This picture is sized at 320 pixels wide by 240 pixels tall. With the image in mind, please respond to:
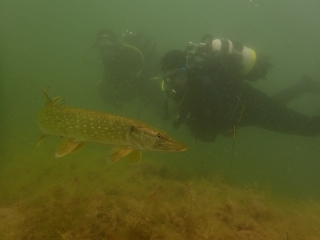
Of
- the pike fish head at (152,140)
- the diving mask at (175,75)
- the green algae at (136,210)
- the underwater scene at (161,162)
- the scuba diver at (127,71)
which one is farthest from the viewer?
the scuba diver at (127,71)

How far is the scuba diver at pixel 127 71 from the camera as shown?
7773mm

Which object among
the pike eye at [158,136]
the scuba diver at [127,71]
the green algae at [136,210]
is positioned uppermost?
the pike eye at [158,136]

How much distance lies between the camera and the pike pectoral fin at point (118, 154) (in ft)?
8.11

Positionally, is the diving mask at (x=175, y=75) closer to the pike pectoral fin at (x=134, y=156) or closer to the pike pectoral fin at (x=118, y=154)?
the pike pectoral fin at (x=134, y=156)

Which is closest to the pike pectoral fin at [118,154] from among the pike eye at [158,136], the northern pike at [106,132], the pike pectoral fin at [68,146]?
the northern pike at [106,132]

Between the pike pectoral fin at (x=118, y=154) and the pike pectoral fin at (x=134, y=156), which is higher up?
the pike pectoral fin at (x=118, y=154)

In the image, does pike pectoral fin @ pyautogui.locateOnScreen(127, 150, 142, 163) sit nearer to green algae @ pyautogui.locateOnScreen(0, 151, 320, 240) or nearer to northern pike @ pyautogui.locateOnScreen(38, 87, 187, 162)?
northern pike @ pyautogui.locateOnScreen(38, 87, 187, 162)

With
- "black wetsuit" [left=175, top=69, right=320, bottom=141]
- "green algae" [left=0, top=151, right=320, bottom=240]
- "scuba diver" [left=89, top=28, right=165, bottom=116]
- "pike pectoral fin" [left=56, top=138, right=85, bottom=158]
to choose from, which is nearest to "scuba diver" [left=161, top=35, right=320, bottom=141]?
"black wetsuit" [left=175, top=69, right=320, bottom=141]

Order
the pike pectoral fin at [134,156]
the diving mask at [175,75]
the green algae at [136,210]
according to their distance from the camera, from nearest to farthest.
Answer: the pike pectoral fin at [134,156], the green algae at [136,210], the diving mask at [175,75]

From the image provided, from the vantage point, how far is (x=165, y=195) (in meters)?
4.68

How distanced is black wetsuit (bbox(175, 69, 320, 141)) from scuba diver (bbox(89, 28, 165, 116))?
337 centimetres

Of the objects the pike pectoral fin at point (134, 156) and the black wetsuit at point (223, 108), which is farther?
the black wetsuit at point (223, 108)

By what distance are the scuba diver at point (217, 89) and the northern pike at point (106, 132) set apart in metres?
2.46

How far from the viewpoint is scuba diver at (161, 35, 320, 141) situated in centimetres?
496
